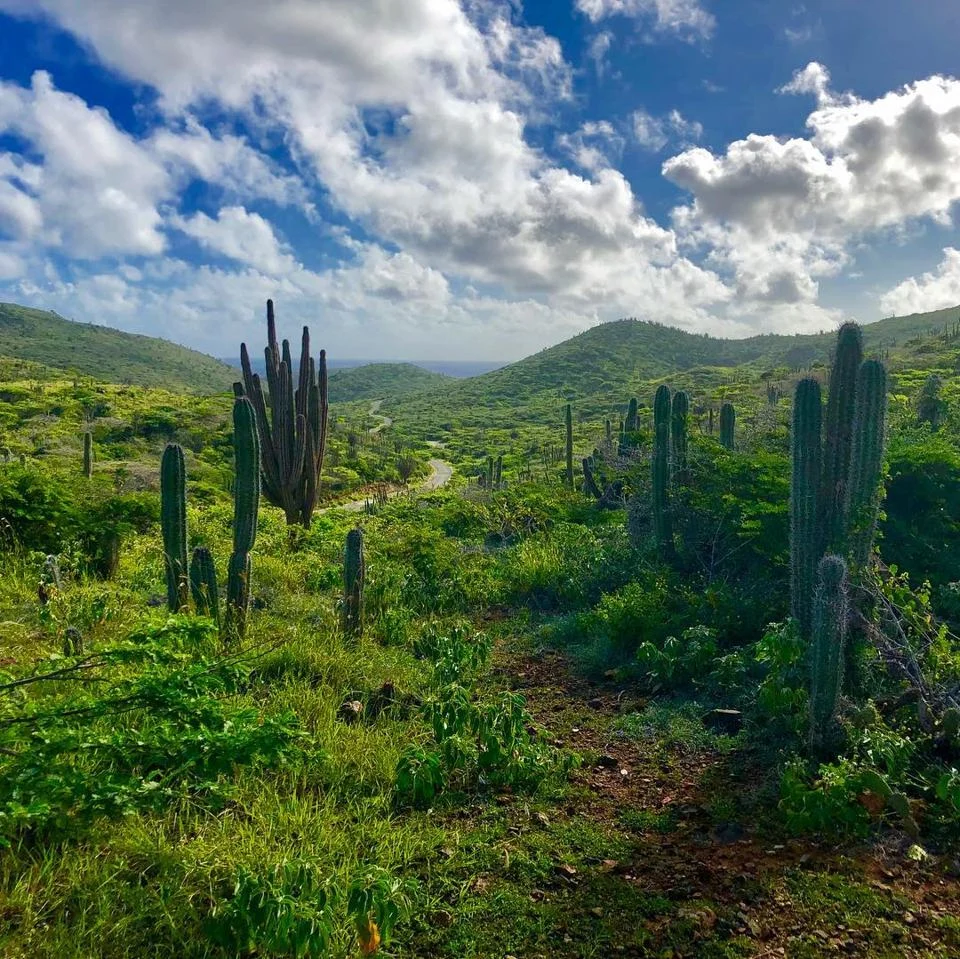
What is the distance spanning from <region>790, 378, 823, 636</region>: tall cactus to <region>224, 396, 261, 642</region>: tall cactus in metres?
5.49

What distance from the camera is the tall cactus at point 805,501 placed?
5859 mm

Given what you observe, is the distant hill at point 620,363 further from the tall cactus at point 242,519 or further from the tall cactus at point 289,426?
the tall cactus at point 242,519

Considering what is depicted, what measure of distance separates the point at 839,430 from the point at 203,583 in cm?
675

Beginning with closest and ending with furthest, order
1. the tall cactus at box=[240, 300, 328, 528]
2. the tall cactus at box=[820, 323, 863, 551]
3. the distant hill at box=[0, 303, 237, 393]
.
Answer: the tall cactus at box=[820, 323, 863, 551], the tall cactus at box=[240, 300, 328, 528], the distant hill at box=[0, 303, 237, 393]

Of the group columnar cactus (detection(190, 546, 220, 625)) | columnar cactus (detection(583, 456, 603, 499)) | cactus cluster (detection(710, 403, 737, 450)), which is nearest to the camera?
columnar cactus (detection(190, 546, 220, 625))

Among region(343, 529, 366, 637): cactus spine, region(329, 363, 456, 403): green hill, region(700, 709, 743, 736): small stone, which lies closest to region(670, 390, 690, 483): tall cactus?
region(700, 709, 743, 736): small stone

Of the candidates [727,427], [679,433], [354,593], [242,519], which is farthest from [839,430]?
[727,427]

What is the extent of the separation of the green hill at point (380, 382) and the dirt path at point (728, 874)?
117971 millimetres

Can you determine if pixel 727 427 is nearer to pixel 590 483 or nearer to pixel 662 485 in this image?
pixel 590 483

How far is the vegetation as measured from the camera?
112 inches

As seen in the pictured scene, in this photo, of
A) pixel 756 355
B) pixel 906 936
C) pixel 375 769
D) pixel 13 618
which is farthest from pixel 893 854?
pixel 756 355

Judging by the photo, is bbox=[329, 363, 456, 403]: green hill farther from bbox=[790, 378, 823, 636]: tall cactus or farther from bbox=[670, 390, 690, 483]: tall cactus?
bbox=[790, 378, 823, 636]: tall cactus

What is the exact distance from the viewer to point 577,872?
136 inches

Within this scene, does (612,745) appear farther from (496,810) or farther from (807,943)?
(807,943)
